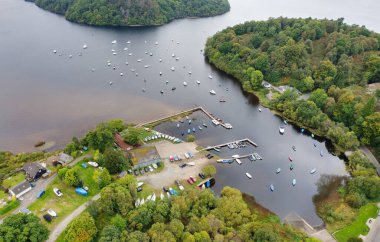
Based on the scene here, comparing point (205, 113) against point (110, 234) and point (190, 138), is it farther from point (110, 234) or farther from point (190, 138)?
point (110, 234)

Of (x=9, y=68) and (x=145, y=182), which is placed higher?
(x=9, y=68)

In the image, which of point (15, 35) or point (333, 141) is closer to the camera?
point (333, 141)

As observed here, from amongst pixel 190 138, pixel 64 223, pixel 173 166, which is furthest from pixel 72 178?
pixel 190 138

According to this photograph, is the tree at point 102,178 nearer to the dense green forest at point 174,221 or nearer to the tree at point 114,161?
the tree at point 114,161

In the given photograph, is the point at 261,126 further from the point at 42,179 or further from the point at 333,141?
the point at 42,179

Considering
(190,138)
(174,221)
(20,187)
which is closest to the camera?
(174,221)

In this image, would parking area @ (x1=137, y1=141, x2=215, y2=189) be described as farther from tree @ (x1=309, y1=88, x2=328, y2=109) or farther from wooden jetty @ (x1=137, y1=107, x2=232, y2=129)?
tree @ (x1=309, y1=88, x2=328, y2=109)

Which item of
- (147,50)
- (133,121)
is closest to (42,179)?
(133,121)
